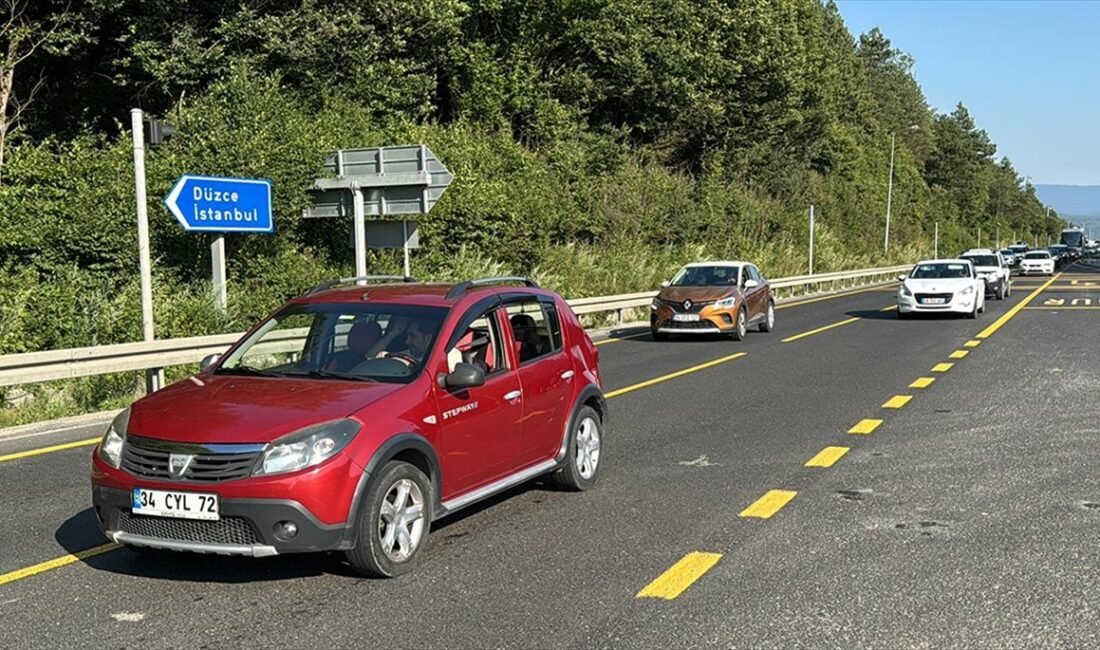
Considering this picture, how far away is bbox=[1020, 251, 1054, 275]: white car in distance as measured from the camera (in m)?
59.4

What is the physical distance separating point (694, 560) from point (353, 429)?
198 cm

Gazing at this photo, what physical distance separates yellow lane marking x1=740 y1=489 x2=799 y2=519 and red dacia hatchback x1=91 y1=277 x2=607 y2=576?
128 cm

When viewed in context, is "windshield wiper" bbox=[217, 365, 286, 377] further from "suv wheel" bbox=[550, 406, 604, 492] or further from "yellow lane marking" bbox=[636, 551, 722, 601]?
"yellow lane marking" bbox=[636, 551, 722, 601]

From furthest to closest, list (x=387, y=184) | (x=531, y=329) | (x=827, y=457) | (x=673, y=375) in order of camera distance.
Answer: (x=387, y=184), (x=673, y=375), (x=827, y=457), (x=531, y=329)

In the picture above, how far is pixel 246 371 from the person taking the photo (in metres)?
6.32

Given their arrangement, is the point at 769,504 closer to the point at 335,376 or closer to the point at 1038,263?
the point at 335,376

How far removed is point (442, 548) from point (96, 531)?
223cm

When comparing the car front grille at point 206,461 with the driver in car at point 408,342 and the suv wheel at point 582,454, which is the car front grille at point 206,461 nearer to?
the driver in car at point 408,342

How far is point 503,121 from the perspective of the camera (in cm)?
3534

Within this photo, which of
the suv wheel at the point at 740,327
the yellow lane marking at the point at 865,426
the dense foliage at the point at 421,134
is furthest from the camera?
the suv wheel at the point at 740,327

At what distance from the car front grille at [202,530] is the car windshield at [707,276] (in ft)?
55.3

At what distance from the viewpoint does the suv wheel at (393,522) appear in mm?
5320

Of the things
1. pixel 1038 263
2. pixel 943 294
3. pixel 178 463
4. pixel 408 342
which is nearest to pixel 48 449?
pixel 408 342

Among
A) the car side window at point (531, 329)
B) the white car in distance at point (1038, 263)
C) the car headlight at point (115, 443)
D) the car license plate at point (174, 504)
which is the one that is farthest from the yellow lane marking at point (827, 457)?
the white car in distance at point (1038, 263)
